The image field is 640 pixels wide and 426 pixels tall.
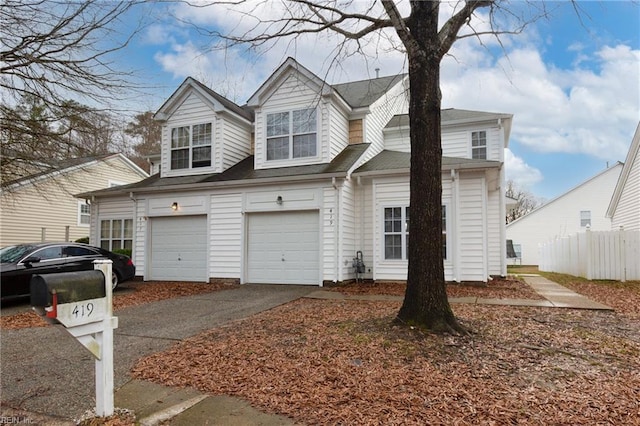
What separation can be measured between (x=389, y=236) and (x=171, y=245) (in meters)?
7.26

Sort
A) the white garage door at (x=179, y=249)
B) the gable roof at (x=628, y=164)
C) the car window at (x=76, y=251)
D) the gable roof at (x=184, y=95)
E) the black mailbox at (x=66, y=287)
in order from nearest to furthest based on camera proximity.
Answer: the black mailbox at (x=66, y=287) → the car window at (x=76, y=251) → the white garage door at (x=179, y=249) → the gable roof at (x=184, y=95) → the gable roof at (x=628, y=164)

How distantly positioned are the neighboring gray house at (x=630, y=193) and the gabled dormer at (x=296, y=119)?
414 inches

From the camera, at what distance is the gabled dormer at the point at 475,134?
13.7 m

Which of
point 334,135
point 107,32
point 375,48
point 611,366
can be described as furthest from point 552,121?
point 107,32

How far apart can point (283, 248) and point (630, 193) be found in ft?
48.9

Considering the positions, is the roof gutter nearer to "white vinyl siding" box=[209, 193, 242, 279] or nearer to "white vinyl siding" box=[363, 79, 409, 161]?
"white vinyl siding" box=[209, 193, 242, 279]

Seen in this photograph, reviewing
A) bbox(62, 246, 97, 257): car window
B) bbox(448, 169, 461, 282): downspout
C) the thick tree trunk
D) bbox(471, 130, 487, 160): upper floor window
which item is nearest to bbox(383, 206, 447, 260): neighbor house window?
bbox(448, 169, 461, 282): downspout

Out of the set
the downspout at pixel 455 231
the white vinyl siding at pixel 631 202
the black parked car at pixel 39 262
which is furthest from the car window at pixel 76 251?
the white vinyl siding at pixel 631 202

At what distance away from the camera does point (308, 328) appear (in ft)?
18.4

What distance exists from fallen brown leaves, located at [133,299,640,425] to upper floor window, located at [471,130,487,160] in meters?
8.82

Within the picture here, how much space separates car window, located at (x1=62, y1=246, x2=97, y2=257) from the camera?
31.3 ft

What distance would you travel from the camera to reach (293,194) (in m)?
11.3

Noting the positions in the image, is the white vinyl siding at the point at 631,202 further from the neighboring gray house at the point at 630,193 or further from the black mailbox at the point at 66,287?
the black mailbox at the point at 66,287

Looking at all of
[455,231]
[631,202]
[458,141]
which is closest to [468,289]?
[455,231]
